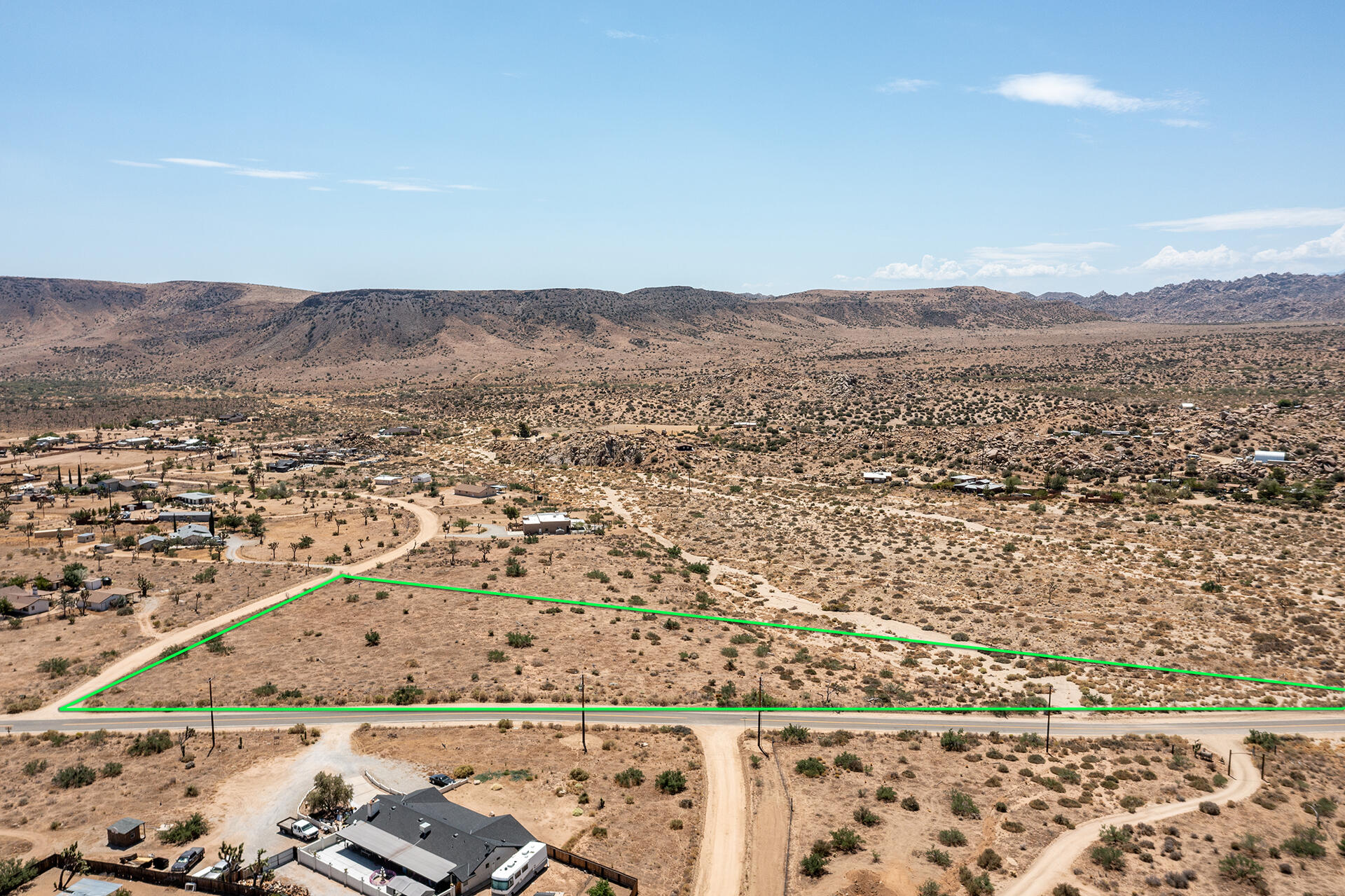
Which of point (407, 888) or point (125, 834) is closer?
point (407, 888)

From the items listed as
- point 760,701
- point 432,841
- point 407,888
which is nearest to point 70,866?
point 407,888

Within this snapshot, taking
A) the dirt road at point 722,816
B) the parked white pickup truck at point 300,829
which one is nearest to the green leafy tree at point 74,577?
the parked white pickup truck at point 300,829

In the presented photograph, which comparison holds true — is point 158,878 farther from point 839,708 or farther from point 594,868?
point 839,708

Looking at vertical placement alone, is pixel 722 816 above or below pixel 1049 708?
below

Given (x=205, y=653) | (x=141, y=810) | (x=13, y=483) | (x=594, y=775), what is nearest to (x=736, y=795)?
(x=594, y=775)

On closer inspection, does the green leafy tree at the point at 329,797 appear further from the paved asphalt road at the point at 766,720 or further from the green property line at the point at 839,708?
the green property line at the point at 839,708
